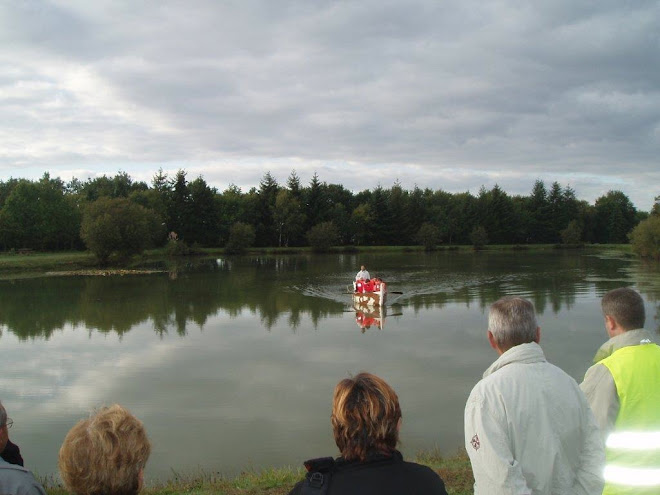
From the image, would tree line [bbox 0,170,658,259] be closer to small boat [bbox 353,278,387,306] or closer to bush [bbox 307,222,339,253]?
bush [bbox 307,222,339,253]

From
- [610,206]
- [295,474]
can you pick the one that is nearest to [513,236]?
[610,206]

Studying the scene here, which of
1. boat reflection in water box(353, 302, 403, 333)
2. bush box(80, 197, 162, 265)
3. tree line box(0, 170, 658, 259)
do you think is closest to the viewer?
boat reflection in water box(353, 302, 403, 333)

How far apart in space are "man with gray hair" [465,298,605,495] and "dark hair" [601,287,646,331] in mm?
631

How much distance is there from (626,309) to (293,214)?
61555 millimetres

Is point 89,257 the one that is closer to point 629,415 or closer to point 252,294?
point 252,294

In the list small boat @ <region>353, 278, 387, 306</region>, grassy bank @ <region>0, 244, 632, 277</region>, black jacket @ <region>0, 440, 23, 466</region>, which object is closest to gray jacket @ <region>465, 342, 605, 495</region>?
black jacket @ <region>0, 440, 23, 466</region>

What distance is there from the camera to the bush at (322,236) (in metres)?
61.6

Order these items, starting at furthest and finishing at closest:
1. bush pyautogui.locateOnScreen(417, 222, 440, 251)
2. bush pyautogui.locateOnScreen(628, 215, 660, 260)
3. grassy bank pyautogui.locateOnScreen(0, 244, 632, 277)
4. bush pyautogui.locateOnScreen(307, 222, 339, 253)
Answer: bush pyautogui.locateOnScreen(417, 222, 440, 251)
bush pyautogui.locateOnScreen(307, 222, 339, 253)
bush pyautogui.locateOnScreen(628, 215, 660, 260)
grassy bank pyautogui.locateOnScreen(0, 244, 632, 277)

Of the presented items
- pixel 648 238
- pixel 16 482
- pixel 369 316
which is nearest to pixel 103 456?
pixel 16 482

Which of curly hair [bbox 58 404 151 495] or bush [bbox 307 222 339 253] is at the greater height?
bush [bbox 307 222 339 253]

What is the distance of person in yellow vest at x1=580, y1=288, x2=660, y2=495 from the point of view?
259 centimetres

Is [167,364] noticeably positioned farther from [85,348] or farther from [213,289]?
[213,289]

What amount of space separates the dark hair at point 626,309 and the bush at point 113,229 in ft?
134

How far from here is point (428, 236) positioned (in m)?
67.7
